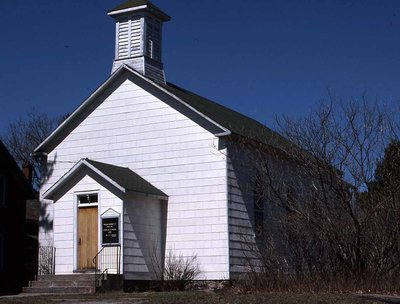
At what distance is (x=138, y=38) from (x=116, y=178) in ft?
22.4

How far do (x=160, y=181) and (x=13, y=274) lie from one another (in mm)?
11922

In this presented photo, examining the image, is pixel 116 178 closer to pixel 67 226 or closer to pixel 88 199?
pixel 88 199

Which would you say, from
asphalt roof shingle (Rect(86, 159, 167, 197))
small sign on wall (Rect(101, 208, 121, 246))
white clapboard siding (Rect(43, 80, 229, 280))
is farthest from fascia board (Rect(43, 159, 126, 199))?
white clapboard siding (Rect(43, 80, 229, 280))

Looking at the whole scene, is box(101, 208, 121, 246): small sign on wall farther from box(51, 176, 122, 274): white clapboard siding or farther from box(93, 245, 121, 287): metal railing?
box(51, 176, 122, 274): white clapboard siding

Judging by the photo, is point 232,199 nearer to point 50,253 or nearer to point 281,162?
point 281,162

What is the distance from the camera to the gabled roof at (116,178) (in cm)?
2319

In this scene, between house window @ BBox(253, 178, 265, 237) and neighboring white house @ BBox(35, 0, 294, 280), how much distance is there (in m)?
0.37

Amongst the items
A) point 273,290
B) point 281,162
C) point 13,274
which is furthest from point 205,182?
point 13,274

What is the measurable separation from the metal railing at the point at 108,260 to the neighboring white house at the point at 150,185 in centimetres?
10

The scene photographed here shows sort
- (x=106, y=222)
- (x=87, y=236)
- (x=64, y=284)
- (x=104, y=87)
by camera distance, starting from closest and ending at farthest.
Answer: (x=64, y=284), (x=106, y=222), (x=87, y=236), (x=104, y=87)

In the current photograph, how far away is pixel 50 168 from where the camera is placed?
27938 mm

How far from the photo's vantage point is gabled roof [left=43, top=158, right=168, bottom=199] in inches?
913

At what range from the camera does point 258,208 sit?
26156 mm

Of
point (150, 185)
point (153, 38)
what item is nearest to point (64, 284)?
point (150, 185)
